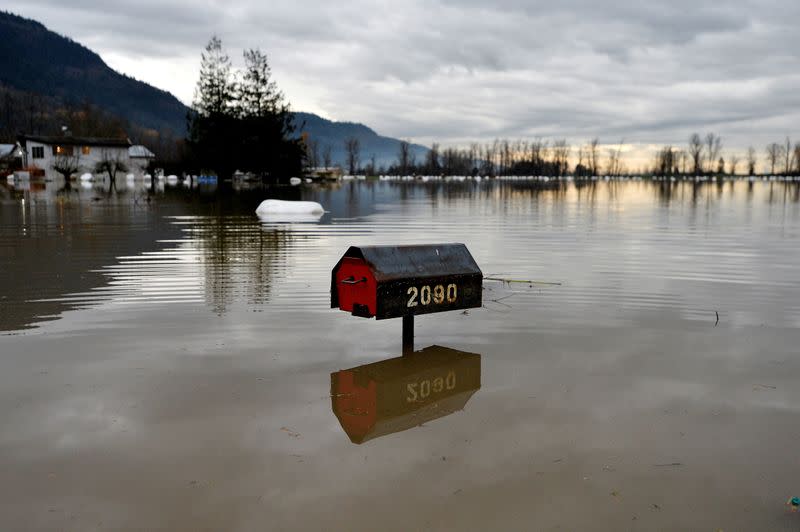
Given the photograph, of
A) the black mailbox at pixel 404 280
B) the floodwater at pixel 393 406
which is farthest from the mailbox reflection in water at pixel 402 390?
the black mailbox at pixel 404 280

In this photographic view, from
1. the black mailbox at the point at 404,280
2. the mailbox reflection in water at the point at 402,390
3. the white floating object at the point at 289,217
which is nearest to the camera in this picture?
the mailbox reflection in water at the point at 402,390

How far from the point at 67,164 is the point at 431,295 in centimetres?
8738

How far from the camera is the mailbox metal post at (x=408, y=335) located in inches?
282

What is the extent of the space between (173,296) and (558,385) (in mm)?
6433

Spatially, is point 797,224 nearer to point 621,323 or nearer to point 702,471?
point 621,323

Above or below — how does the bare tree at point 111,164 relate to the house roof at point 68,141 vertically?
A: below

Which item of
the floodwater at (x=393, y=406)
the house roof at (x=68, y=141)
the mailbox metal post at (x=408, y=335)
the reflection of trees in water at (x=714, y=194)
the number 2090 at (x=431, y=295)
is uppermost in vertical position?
the house roof at (x=68, y=141)

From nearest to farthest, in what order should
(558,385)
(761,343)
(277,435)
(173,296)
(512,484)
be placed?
(512,484)
(277,435)
(558,385)
(761,343)
(173,296)

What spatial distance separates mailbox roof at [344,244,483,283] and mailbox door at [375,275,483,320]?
6cm

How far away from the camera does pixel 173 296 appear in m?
10.1

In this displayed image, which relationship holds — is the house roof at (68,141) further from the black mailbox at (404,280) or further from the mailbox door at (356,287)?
the black mailbox at (404,280)

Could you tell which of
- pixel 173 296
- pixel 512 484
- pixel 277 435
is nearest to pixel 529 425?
pixel 512 484

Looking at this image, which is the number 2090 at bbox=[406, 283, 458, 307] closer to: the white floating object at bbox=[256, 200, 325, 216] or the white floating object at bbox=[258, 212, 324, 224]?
the white floating object at bbox=[258, 212, 324, 224]

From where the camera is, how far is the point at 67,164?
82188 millimetres
